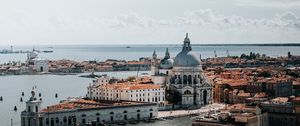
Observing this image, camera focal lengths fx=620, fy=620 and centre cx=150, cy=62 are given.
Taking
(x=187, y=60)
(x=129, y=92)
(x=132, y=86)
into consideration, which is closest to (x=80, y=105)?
(x=129, y=92)

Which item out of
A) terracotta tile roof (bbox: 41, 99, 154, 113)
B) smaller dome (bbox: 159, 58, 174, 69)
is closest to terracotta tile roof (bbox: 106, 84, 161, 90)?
terracotta tile roof (bbox: 41, 99, 154, 113)

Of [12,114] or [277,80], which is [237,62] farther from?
[12,114]

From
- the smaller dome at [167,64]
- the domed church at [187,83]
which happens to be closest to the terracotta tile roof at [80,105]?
the domed church at [187,83]

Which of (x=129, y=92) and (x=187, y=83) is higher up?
(x=187, y=83)

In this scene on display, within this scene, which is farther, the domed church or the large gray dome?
the large gray dome

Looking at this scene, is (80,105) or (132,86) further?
(132,86)

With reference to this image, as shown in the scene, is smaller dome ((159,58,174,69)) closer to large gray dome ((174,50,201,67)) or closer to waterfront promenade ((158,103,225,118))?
large gray dome ((174,50,201,67))

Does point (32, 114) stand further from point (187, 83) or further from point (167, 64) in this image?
point (167, 64)

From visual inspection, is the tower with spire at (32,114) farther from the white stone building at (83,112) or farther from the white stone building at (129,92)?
the white stone building at (129,92)
